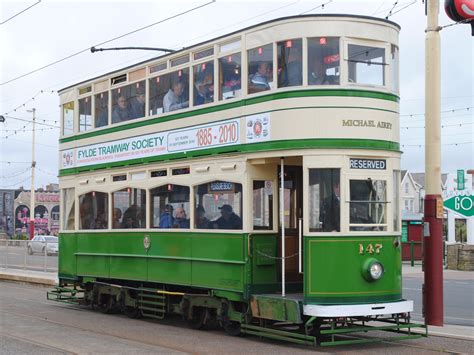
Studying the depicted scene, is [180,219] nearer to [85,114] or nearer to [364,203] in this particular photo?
[364,203]

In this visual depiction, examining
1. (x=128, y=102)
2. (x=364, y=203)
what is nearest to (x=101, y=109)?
(x=128, y=102)

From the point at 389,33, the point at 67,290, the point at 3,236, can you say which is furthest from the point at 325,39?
the point at 3,236

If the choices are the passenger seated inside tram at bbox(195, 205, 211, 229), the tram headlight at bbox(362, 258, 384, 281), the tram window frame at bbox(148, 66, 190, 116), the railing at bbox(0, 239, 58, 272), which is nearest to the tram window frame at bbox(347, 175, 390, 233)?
the tram headlight at bbox(362, 258, 384, 281)

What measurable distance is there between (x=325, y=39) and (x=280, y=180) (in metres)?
2.38

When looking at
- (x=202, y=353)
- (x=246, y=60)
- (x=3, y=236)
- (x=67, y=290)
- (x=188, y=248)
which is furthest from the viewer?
(x=3, y=236)

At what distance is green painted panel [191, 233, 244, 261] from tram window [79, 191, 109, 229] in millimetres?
3482

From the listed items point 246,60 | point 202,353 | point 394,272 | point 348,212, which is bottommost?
point 202,353

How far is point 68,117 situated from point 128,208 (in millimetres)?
3673

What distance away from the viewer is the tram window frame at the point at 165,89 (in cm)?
1367

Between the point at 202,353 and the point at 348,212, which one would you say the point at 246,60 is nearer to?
the point at 348,212

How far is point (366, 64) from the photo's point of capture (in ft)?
38.3

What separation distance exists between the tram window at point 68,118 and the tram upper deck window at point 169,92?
359 cm

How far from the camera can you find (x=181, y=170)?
13672mm

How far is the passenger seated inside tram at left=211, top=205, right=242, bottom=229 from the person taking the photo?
12291 mm
